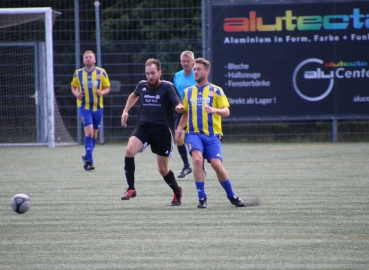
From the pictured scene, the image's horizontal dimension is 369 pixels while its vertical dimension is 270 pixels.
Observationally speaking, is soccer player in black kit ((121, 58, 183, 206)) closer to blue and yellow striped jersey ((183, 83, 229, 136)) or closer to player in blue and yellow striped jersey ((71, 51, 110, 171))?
blue and yellow striped jersey ((183, 83, 229, 136))

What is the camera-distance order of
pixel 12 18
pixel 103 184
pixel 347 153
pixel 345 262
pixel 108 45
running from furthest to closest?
pixel 108 45, pixel 12 18, pixel 347 153, pixel 103 184, pixel 345 262

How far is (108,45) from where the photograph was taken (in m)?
18.7

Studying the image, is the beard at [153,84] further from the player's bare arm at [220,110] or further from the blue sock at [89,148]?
the blue sock at [89,148]

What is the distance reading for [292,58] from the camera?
18516 millimetres

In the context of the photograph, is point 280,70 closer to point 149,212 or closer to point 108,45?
point 108,45

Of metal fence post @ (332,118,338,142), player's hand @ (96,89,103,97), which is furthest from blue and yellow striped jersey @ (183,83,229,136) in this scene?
metal fence post @ (332,118,338,142)

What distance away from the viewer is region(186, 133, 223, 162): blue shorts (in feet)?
27.5

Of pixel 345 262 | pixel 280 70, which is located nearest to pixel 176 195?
pixel 345 262

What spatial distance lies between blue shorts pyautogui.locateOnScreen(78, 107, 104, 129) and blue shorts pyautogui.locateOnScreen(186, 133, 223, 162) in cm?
534

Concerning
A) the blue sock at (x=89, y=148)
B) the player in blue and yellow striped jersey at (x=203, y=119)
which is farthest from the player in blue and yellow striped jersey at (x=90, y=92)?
the player in blue and yellow striped jersey at (x=203, y=119)

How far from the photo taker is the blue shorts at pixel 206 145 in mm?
8367

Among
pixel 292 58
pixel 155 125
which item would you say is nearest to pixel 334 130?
pixel 292 58

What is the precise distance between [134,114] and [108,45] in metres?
1.96

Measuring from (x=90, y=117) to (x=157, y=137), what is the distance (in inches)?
196
